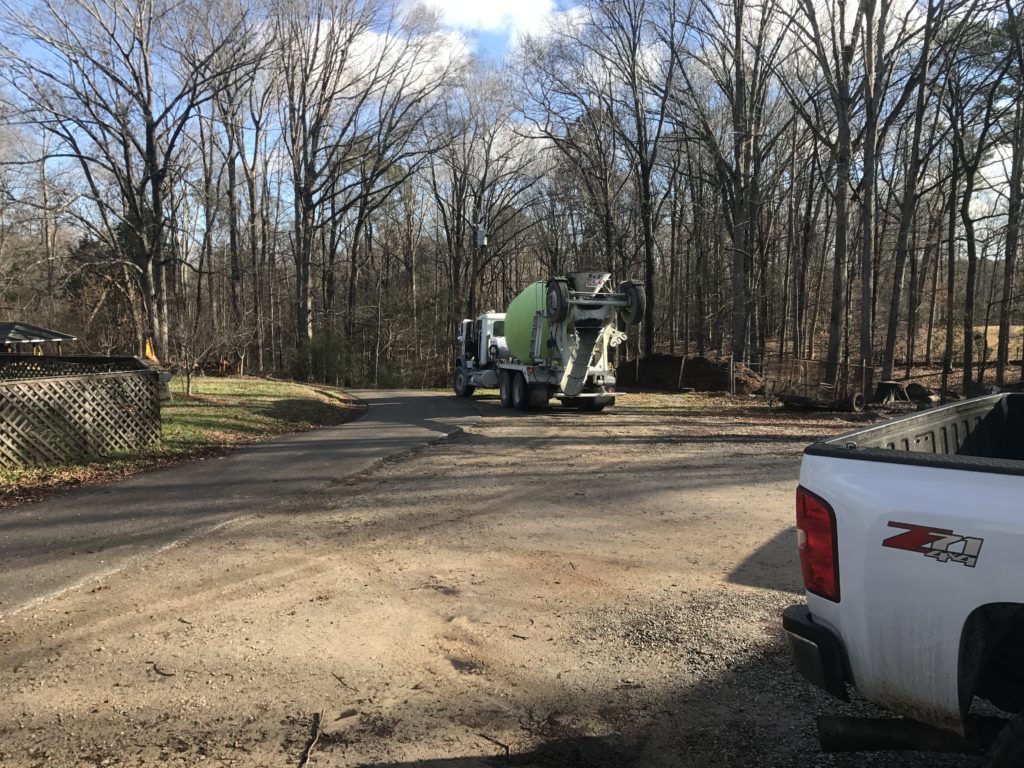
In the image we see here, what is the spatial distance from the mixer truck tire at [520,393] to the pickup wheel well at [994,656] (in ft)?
52.9

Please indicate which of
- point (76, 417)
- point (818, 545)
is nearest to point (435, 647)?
point (818, 545)

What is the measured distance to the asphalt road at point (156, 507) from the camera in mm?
5664

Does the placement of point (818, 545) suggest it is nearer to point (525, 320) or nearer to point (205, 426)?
point (205, 426)

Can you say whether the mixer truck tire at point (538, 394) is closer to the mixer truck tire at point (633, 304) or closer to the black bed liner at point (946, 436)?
the mixer truck tire at point (633, 304)

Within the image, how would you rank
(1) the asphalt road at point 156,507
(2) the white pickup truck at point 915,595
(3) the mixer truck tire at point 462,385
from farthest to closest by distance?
(3) the mixer truck tire at point 462,385
(1) the asphalt road at point 156,507
(2) the white pickup truck at point 915,595

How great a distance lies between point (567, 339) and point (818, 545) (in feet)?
49.9

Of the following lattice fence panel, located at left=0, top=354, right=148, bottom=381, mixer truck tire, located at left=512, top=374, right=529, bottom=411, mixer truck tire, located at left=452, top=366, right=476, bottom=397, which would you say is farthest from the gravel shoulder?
mixer truck tire, located at left=452, top=366, right=476, bottom=397

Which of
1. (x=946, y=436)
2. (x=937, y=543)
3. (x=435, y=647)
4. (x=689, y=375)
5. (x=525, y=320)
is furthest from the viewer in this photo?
(x=689, y=375)

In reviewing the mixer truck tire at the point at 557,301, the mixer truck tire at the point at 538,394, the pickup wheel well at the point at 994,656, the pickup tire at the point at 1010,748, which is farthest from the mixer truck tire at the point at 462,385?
the pickup tire at the point at 1010,748

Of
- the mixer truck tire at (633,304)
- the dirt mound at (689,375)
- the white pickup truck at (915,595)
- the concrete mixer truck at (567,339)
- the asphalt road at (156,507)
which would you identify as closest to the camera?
Result: the white pickup truck at (915,595)

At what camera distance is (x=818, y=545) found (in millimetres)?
2541

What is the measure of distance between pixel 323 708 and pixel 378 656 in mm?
623

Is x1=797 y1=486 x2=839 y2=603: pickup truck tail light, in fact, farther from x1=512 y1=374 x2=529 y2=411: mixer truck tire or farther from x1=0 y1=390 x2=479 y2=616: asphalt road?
x1=512 y1=374 x2=529 y2=411: mixer truck tire

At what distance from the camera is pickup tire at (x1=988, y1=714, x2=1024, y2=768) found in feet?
6.36
